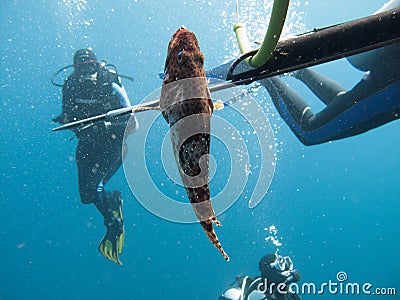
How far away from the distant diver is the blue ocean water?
7443 mm

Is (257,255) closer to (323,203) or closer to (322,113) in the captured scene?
(323,203)

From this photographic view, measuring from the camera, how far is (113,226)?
368 inches

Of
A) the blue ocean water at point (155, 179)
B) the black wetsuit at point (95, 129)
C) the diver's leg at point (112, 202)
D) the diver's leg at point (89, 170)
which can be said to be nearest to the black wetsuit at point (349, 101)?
the black wetsuit at point (95, 129)

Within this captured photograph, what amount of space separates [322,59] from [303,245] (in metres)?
40.7

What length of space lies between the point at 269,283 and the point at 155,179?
55.6ft

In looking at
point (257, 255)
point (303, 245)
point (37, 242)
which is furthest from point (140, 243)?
point (303, 245)

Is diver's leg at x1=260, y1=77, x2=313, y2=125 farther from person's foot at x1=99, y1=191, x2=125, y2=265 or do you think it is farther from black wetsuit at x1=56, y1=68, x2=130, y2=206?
person's foot at x1=99, y1=191, x2=125, y2=265

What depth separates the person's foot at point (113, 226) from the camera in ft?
30.1

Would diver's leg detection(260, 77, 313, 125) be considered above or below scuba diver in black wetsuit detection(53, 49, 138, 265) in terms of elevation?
below

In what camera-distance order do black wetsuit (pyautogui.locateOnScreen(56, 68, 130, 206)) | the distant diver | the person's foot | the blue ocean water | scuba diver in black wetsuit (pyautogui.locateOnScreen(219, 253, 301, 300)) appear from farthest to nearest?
the blue ocean water, the person's foot, black wetsuit (pyautogui.locateOnScreen(56, 68, 130, 206)), scuba diver in black wetsuit (pyautogui.locateOnScreen(219, 253, 301, 300)), the distant diver

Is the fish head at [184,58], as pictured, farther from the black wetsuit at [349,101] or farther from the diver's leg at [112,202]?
the diver's leg at [112,202]

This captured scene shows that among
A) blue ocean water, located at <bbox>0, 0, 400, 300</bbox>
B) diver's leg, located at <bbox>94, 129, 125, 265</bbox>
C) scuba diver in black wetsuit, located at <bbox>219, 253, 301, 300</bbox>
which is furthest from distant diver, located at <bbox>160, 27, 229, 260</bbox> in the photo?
diver's leg, located at <bbox>94, 129, 125, 265</bbox>

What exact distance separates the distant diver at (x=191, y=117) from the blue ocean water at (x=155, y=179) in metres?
7.44

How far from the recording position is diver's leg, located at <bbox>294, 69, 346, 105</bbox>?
538cm
